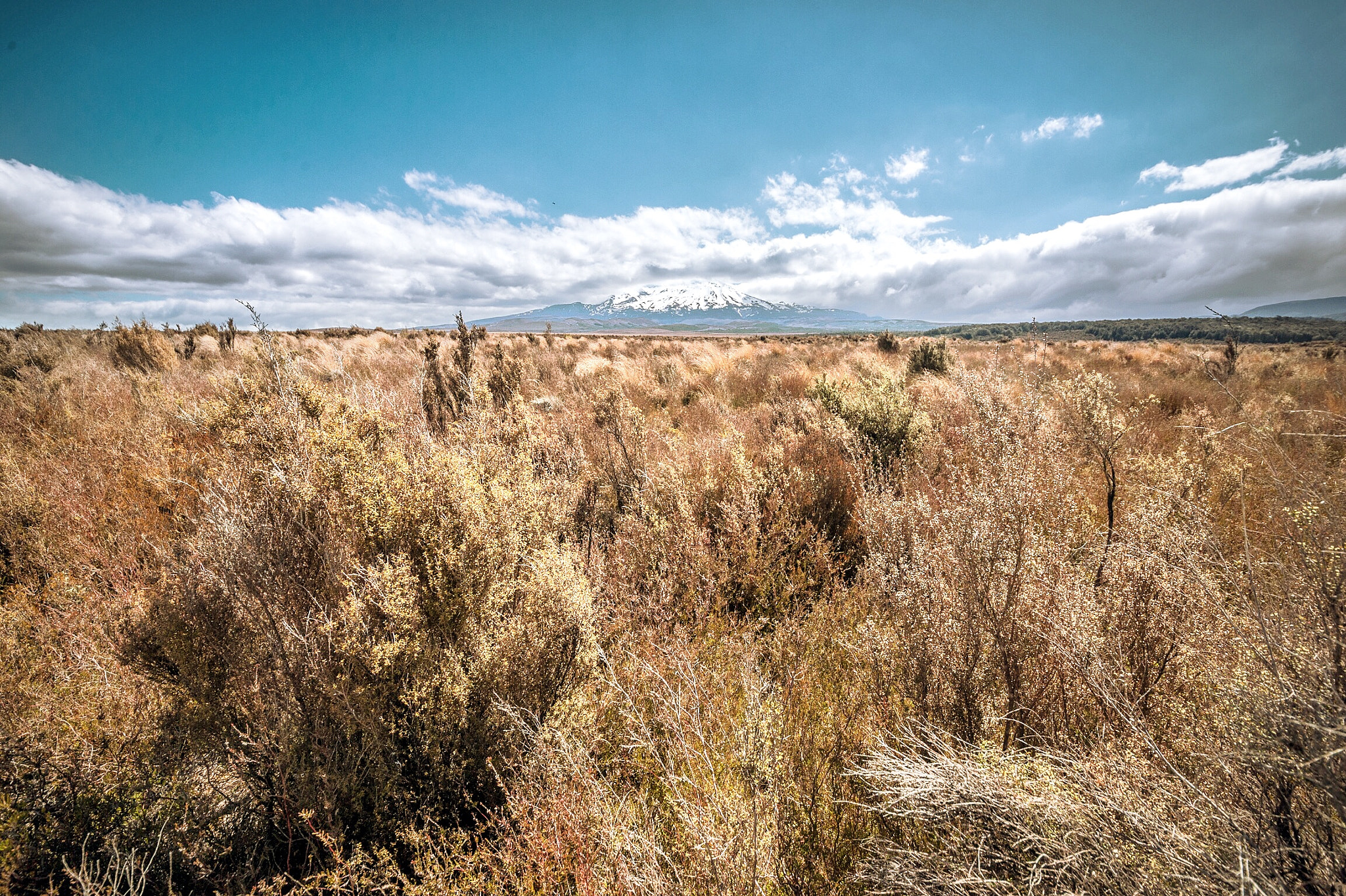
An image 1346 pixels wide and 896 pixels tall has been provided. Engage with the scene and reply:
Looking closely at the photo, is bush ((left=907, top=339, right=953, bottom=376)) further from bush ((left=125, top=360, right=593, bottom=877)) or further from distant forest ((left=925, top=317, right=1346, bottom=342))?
distant forest ((left=925, top=317, right=1346, bottom=342))

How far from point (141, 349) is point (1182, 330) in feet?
299

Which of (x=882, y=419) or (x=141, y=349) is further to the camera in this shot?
(x=141, y=349)

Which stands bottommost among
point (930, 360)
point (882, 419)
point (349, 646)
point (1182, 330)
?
point (349, 646)

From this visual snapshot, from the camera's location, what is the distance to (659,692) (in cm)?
290

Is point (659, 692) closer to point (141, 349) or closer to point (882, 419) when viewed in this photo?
point (882, 419)

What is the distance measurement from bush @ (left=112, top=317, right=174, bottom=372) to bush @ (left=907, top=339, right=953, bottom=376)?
18.8 metres

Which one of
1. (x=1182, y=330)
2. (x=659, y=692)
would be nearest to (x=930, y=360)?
(x=659, y=692)

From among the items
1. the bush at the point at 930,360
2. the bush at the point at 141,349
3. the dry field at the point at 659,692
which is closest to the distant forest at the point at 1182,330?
the bush at the point at 930,360

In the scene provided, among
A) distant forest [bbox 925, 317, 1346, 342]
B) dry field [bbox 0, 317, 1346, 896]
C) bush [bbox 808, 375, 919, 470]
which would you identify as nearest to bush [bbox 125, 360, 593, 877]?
dry field [bbox 0, 317, 1346, 896]

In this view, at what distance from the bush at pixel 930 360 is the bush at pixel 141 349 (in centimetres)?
1883

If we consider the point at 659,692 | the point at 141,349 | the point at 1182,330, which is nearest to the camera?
the point at 659,692

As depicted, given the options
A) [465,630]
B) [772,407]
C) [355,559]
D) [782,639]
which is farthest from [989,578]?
[772,407]

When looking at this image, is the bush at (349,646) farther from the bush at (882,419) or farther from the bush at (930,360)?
the bush at (930,360)

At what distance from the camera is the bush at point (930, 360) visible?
1276 cm
